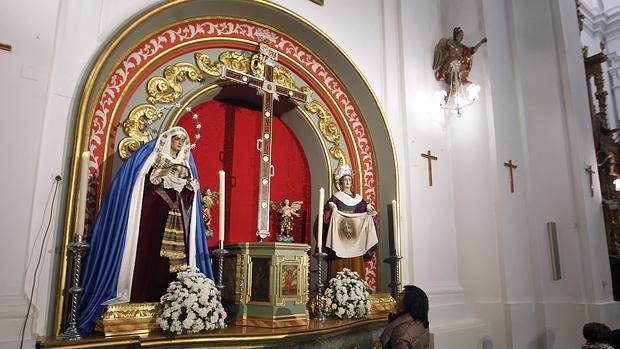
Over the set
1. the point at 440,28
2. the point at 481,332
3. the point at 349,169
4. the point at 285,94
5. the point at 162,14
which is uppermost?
the point at 440,28

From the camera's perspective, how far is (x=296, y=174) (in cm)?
568

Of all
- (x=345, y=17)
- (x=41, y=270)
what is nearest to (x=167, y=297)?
(x=41, y=270)

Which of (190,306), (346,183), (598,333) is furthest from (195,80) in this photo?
(598,333)

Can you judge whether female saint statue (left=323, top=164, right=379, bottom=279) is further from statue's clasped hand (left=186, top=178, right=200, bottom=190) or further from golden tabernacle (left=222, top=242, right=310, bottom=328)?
statue's clasped hand (left=186, top=178, right=200, bottom=190)

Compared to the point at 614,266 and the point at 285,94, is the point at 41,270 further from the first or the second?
the point at 614,266

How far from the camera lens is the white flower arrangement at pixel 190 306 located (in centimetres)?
327

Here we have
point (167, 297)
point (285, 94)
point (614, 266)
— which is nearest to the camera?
point (167, 297)

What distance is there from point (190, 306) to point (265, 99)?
2.38 metres

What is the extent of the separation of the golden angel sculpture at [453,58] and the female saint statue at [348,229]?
2.40 meters

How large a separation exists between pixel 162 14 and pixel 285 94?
1499 millimetres

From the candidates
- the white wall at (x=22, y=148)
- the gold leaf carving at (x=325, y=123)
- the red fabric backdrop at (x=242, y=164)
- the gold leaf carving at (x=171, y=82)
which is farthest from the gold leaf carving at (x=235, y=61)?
the white wall at (x=22, y=148)

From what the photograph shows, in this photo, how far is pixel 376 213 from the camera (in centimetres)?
532

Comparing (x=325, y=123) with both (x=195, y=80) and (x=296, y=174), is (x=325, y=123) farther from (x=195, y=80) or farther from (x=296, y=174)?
(x=195, y=80)

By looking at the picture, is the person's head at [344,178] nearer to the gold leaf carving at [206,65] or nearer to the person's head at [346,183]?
the person's head at [346,183]
